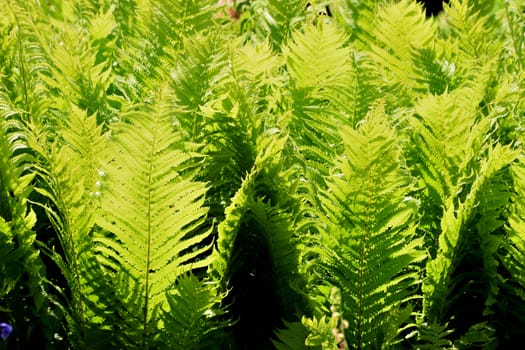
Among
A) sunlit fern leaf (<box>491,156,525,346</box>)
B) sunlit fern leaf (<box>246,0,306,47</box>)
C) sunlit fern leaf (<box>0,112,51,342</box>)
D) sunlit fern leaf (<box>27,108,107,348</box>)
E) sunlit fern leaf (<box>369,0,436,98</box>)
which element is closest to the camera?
sunlit fern leaf (<box>27,108,107,348</box>)

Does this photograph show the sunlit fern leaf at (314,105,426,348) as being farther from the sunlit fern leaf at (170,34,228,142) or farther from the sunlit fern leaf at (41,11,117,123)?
the sunlit fern leaf at (41,11,117,123)

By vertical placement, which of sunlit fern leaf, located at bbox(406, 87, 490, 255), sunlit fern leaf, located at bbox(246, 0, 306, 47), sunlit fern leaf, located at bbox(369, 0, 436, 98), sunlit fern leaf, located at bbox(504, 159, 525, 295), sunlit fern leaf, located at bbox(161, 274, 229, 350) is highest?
sunlit fern leaf, located at bbox(246, 0, 306, 47)

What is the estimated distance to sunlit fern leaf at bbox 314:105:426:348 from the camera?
5.41 feet

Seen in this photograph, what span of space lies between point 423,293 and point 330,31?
0.74 meters

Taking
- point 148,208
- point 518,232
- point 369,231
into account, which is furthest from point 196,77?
point 518,232

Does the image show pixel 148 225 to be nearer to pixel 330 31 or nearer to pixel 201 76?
pixel 201 76

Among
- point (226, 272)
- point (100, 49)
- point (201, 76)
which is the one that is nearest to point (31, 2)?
point (100, 49)

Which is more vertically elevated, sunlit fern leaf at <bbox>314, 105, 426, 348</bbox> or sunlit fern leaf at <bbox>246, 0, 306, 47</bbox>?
sunlit fern leaf at <bbox>246, 0, 306, 47</bbox>

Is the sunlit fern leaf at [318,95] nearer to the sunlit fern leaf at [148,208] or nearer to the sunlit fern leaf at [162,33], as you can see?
the sunlit fern leaf at [162,33]

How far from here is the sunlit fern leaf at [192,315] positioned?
1.63 metres

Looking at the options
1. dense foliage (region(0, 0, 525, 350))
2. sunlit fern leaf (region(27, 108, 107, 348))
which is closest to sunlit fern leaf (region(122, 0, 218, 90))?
dense foliage (region(0, 0, 525, 350))

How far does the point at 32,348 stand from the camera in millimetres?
1826

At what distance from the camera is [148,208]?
164 cm

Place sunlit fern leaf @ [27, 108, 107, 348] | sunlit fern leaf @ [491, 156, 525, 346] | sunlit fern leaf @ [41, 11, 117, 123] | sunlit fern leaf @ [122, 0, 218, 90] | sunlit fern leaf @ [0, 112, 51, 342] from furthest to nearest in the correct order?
1. sunlit fern leaf @ [122, 0, 218, 90]
2. sunlit fern leaf @ [41, 11, 117, 123]
3. sunlit fern leaf @ [491, 156, 525, 346]
4. sunlit fern leaf @ [0, 112, 51, 342]
5. sunlit fern leaf @ [27, 108, 107, 348]
